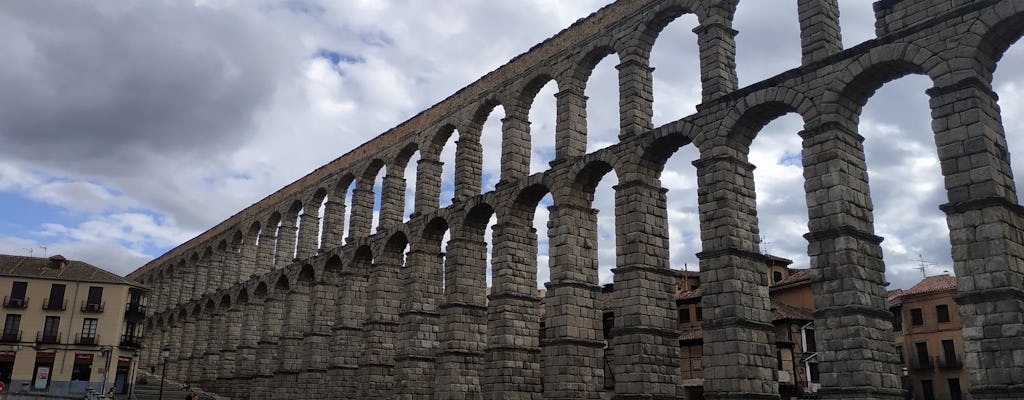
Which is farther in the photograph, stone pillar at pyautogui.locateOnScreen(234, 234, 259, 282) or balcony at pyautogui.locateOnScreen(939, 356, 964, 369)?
stone pillar at pyautogui.locateOnScreen(234, 234, 259, 282)

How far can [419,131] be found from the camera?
34906mm

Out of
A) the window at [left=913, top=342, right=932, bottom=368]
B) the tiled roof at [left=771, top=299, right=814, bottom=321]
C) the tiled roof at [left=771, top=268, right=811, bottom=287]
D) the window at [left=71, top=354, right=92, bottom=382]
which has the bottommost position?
the window at [left=71, top=354, right=92, bottom=382]

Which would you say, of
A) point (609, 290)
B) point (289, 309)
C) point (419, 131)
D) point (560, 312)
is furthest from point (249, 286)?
point (560, 312)

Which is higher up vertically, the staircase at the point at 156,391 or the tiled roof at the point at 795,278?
the tiled roof at the point at 795,278

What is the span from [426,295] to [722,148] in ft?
47.7

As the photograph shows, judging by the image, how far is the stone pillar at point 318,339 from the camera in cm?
3566

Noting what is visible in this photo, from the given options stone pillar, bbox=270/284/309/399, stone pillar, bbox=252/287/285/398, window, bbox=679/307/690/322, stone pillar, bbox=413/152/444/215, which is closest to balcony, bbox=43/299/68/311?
stone pillar, bbox=252/287/285/398

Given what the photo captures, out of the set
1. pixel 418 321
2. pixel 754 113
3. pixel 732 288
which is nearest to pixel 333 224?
pixel 418 321

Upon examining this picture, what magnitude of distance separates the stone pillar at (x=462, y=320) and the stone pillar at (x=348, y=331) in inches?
279

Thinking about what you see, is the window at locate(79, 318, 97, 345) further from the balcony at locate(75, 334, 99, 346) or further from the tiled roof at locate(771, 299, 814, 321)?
the tiled roof at locate(771, 299, 814, 321)

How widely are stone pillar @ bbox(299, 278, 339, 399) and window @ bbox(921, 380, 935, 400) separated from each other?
3156cm

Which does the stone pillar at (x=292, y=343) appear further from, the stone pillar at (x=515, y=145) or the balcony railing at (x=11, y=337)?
the stone pillar at (x=515, y=145)

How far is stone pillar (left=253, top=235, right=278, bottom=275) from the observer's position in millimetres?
46334

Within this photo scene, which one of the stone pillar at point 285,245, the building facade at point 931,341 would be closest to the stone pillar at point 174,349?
the stone pillar at point 285,245
